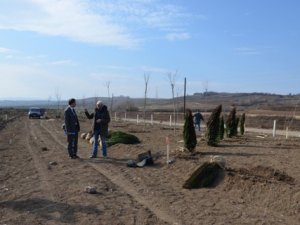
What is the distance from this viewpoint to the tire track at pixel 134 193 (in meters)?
9.30

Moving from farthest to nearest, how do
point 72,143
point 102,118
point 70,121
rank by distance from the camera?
point 72,143
point 102,118
point 70,121

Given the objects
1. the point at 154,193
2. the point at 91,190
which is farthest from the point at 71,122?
the point at 154,193

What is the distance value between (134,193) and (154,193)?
43 cm

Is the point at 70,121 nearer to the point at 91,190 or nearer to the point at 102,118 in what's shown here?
the point at 102,118

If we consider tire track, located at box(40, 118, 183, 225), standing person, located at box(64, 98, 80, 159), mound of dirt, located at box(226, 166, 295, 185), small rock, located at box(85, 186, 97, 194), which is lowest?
tire track, located at box(40, 118, 183, 225)

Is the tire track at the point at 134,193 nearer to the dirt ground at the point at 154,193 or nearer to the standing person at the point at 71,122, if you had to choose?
the dirt ground at the point at 154,193

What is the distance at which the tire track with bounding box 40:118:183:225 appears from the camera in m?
9.30

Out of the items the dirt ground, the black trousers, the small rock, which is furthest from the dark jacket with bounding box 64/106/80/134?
the small rock

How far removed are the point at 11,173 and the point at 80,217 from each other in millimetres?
6522

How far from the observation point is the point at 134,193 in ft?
37.5

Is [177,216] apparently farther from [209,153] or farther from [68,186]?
[209,153]

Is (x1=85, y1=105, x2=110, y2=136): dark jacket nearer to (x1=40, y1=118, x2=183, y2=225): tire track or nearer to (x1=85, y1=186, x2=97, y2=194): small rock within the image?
(x1=40, y1=118, x2=183, y2=225): tire track

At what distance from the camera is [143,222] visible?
349 inches

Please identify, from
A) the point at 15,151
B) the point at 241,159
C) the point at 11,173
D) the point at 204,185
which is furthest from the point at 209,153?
the point at 15,151
